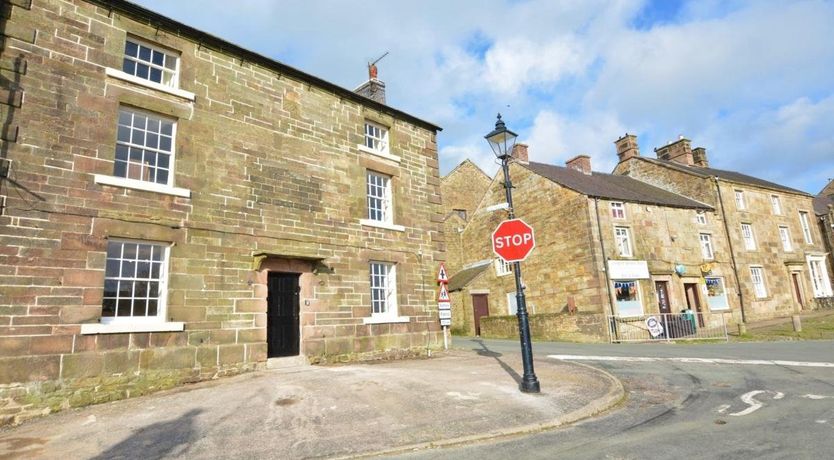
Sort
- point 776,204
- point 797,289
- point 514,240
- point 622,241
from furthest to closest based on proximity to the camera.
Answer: point 776,204
point 797,289
point 622,241
point 514,240

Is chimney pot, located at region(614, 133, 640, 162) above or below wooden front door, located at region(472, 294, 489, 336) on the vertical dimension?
above

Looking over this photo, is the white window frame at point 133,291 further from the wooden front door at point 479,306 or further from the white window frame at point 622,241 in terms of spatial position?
the white window frame at point 622,241

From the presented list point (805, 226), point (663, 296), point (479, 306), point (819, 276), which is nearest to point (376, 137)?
point (479, 306)

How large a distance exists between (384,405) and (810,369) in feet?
30.2

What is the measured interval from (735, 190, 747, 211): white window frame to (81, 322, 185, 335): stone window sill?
3034 centimetres

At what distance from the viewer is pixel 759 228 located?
27.4m

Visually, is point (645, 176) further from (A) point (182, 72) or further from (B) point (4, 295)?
(B) point (4, 295)

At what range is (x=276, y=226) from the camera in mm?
10867

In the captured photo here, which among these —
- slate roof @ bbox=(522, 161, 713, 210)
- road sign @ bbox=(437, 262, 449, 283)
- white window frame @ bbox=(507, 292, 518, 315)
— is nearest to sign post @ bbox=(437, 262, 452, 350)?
road sign @ bbox=(437, 262, 449, 283)

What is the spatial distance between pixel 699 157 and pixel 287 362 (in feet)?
110

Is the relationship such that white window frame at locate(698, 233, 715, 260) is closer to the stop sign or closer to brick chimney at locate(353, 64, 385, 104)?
brick chimney at locate(353, 64, 385, 104)

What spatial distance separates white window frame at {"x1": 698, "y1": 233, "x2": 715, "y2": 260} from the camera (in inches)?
975

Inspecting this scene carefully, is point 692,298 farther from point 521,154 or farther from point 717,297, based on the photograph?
point 521,154

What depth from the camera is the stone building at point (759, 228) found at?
25.8 metres
